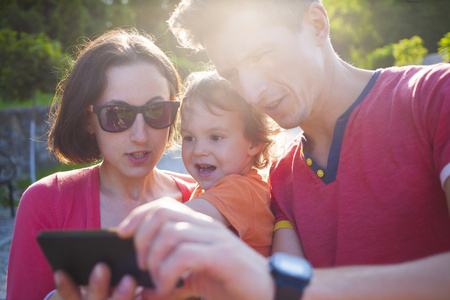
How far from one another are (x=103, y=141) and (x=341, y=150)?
1.51m

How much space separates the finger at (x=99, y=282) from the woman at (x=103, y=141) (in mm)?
1076

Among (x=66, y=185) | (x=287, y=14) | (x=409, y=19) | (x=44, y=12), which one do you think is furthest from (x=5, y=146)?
(x=409, y=19)

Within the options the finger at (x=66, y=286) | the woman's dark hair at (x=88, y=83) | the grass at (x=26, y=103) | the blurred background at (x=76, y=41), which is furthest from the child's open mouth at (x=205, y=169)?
the grass at (x=26, y=103)

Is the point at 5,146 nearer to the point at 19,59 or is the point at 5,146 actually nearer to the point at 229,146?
the point at 19,59

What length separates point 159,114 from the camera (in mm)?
2393

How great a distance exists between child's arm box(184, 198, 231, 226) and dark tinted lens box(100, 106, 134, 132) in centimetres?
73

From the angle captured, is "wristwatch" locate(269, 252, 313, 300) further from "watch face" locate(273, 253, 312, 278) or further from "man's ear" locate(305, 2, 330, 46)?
"man's ear" locate(305, 2, 330, 46)

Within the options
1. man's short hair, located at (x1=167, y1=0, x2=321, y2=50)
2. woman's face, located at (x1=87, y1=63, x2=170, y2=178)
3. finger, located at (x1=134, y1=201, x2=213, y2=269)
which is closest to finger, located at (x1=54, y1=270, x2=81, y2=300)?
finger, located at (x1=134, y1=201, x2=213, y2=269)

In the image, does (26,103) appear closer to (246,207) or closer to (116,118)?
(116,118)

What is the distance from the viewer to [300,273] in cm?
109

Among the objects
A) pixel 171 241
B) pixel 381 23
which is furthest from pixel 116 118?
pixel 381 23

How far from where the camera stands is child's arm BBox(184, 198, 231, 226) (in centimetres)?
190

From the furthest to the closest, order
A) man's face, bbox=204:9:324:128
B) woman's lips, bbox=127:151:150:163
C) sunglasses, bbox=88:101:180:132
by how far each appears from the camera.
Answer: woman's lips, bbox=127:151:150:163, sunglasses, bbox=88:101:180:132, man's face, bbox=204:9:324:128

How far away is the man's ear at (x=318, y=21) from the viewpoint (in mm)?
2149
